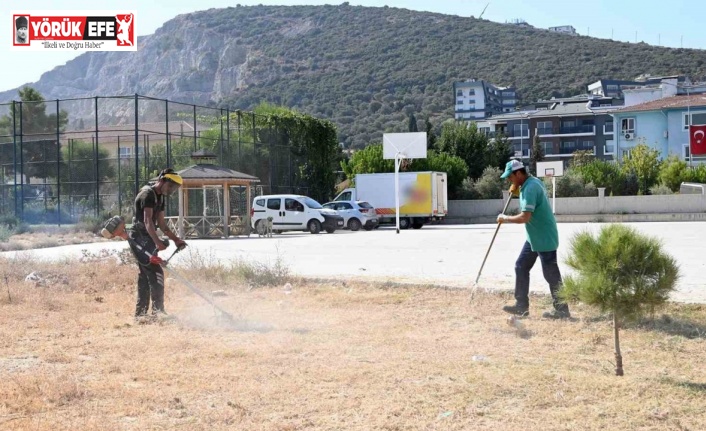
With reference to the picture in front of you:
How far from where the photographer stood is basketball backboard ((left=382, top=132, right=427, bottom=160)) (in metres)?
37.4

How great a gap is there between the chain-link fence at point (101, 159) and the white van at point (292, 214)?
3.92m

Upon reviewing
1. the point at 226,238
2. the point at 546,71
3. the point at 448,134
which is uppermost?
the point at 546,71

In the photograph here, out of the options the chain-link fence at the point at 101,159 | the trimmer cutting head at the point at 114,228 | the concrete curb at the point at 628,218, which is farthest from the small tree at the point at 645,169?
the trimmer cutting head at the point at 114,228

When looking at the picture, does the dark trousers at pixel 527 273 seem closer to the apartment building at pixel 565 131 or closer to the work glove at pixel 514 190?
the work glove at pixel 514 190

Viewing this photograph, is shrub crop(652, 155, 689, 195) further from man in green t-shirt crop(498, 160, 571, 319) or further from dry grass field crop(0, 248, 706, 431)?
man in green t-shirt crop(498, 160, 571, 319)

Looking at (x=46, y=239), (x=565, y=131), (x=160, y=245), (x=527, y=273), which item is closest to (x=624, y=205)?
(x=46, y=239)

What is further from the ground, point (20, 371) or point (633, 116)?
point (633, 116)

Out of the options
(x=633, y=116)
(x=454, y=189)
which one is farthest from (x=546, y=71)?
(x=454, y=189)

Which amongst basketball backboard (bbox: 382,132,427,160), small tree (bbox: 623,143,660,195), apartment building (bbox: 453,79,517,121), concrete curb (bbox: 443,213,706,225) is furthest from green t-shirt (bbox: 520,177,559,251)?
apartment building (bbox: 453,79,517,121)

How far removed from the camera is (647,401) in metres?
5.73

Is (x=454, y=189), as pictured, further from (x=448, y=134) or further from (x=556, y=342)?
(x=556, y=342)

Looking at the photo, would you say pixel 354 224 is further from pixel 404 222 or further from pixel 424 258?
pixel 424 258

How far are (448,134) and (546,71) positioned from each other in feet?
223

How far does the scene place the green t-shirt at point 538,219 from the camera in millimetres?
9328
